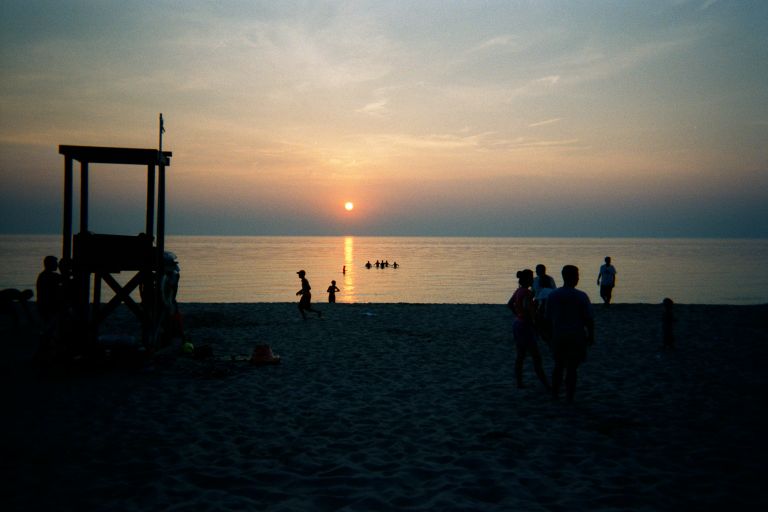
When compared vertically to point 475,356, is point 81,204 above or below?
above

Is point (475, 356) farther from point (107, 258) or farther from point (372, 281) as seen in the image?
point (372, 281)

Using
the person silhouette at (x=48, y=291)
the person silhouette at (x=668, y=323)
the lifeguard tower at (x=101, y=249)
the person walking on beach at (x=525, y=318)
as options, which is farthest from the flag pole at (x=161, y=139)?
the person silhouette at (x=668, y=323)

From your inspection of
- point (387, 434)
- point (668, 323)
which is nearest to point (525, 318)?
point (387, 434)

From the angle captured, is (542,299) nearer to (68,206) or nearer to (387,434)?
(387,434)

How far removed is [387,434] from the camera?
5996 mm

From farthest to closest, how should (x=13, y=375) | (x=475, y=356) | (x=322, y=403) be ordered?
(x=475, y=356) < (x=13, y=375) < (x=322, y=403)

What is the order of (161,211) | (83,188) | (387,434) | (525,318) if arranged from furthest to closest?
(161,211) → (83,188) → (525,318) → (387,434)

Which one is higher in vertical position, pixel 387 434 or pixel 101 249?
pixel 101 249

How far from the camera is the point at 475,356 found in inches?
437

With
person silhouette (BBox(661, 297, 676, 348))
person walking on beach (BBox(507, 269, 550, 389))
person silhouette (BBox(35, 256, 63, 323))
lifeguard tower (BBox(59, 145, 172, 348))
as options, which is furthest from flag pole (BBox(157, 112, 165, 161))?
person silhouette (BBox(661, 297, 676, 348))

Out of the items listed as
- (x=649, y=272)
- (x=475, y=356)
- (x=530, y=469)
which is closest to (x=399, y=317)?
(x=475, y=356)

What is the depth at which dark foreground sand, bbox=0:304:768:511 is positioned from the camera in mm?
4383

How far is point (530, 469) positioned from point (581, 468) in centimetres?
51

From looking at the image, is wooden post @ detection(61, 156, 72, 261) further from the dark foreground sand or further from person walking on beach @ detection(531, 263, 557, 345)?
person walking on beach @ detection(531, 263, 557, 345)
